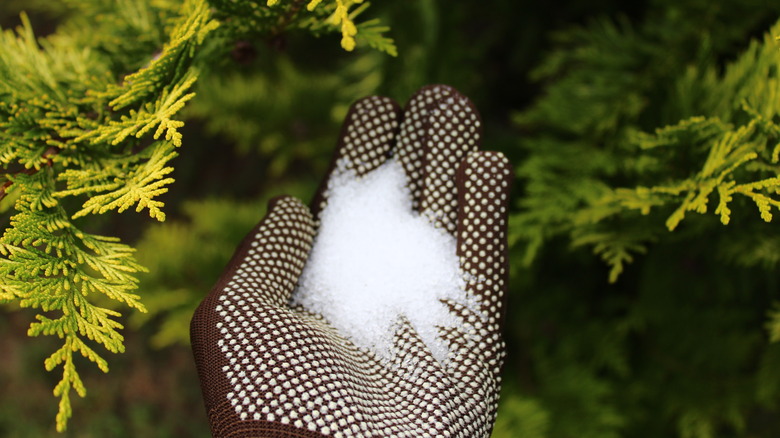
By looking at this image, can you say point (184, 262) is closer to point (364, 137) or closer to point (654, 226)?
point (364, 137)

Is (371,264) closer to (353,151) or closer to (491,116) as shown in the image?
(353,151)

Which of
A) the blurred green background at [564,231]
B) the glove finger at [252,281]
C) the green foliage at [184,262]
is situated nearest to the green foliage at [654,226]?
the blurred green background at [564,231]

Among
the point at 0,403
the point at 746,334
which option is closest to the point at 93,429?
the point at 0,403

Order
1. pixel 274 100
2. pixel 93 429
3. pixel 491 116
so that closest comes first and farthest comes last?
pixel 274 100, pixel 491 116, pixel 93 429

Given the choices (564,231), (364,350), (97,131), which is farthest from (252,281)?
(564,231)

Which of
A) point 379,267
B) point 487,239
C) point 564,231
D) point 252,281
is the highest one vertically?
point 564,231

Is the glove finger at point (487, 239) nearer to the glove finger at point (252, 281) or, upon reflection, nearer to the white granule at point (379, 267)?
the white granule at point (379, 267)
